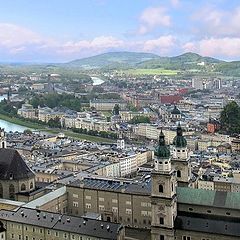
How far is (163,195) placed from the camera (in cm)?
2938

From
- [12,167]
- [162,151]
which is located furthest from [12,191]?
[162,151]

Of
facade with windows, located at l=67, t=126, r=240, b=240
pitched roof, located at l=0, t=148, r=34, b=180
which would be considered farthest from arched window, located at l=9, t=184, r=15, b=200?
facade with windows, located at l=67, t=126, r=240, b=240

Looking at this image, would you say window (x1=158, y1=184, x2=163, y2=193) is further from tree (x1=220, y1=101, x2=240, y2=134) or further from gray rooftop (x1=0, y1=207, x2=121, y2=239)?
tree (x1=220, y1=101, x2=240, y2=134)

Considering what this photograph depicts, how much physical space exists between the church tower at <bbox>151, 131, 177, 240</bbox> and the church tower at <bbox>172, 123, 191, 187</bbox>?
10.7ft

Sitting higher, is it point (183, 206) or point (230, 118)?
point (183, 206)

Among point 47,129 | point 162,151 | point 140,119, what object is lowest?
point 47,129

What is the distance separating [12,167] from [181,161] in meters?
14.8

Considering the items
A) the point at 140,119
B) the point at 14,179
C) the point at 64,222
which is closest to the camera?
the point at 64,222

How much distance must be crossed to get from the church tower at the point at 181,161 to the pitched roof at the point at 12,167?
43.8ft

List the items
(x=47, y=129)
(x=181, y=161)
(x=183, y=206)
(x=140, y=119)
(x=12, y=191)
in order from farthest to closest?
(x=140, y=119)
(x=47, y=129)
(x=12, y=191)
(x=181, y=161)
(x=183, y=206)

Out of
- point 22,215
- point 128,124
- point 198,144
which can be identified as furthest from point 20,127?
point 22,215

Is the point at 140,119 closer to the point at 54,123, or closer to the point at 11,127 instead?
the point at 54,123

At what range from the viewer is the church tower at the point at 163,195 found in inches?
1150

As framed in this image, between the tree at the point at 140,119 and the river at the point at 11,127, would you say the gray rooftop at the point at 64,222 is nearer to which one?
the tree at the point at 140,119
